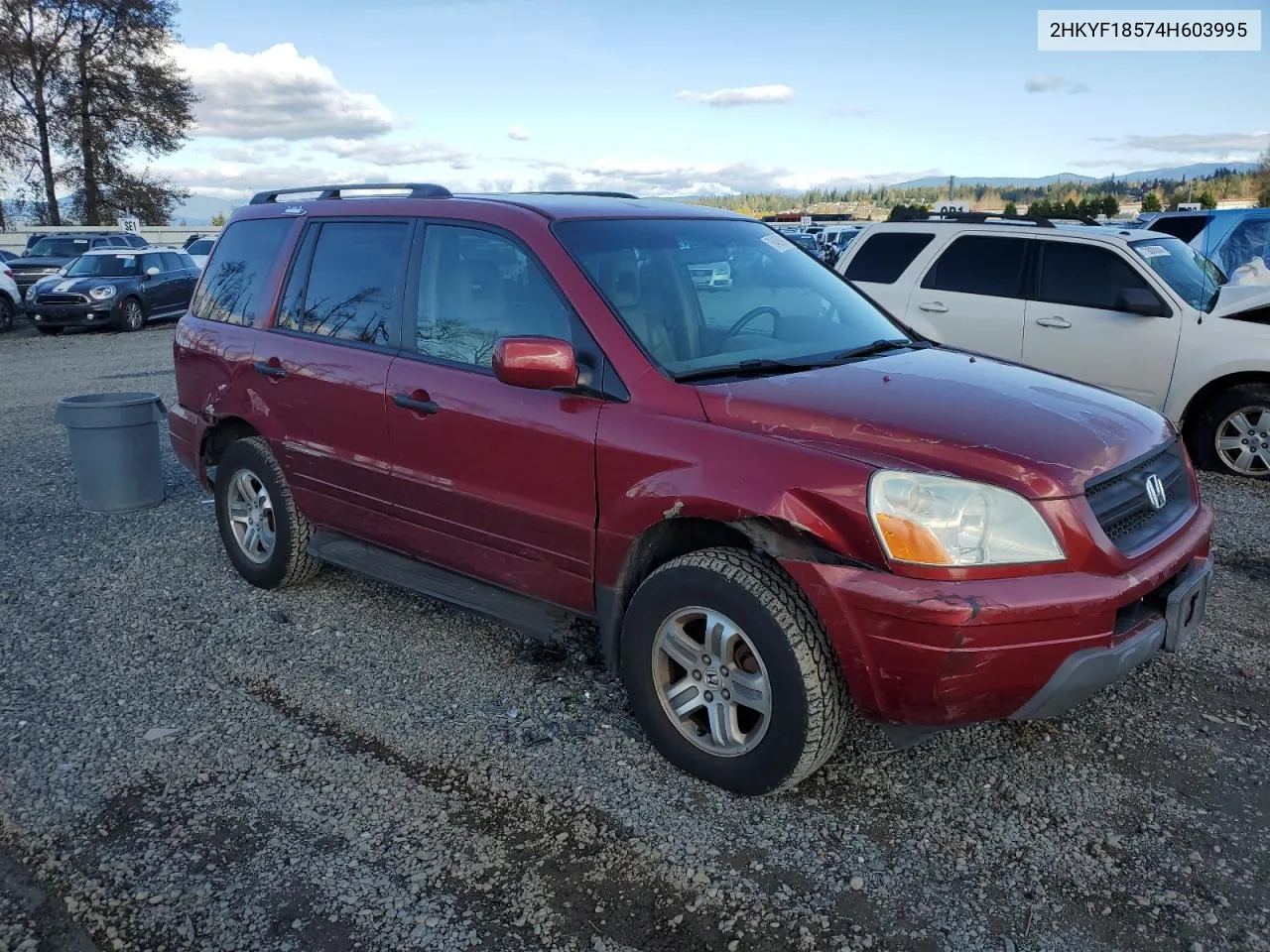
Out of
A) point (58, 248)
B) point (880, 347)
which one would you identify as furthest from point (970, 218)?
point (58, 248)

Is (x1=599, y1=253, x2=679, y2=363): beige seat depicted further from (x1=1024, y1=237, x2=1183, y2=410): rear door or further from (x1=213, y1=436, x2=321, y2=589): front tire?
(x1=1024, y1=237, x2=1183, y2=410): rear door

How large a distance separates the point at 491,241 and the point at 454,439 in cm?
80

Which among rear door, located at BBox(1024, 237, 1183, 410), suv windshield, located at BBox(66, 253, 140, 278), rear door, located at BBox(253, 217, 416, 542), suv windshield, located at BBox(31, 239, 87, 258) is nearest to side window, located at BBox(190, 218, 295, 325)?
rear door, located at BBox(253, 217, 416, 542)

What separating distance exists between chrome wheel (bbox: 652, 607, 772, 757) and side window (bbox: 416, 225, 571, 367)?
3.79ft

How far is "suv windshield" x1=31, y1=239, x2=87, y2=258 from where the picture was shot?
2411 centimetres

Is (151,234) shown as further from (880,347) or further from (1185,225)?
(880,347)

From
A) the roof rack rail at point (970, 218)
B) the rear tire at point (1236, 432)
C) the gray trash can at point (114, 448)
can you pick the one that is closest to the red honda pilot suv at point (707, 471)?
the gray trash can at point (114, 448)

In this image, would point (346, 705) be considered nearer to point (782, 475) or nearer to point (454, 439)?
point (454, 439)

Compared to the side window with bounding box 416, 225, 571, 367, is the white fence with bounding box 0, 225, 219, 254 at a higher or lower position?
higher

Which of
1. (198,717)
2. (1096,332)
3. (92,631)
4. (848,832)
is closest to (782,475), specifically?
(848,832)

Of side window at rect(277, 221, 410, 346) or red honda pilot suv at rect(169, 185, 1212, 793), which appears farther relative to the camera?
side window at rect(277, 221, 410, 346)

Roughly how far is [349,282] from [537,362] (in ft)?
5.33

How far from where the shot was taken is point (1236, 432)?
741 cm

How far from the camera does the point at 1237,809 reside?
328 cm
